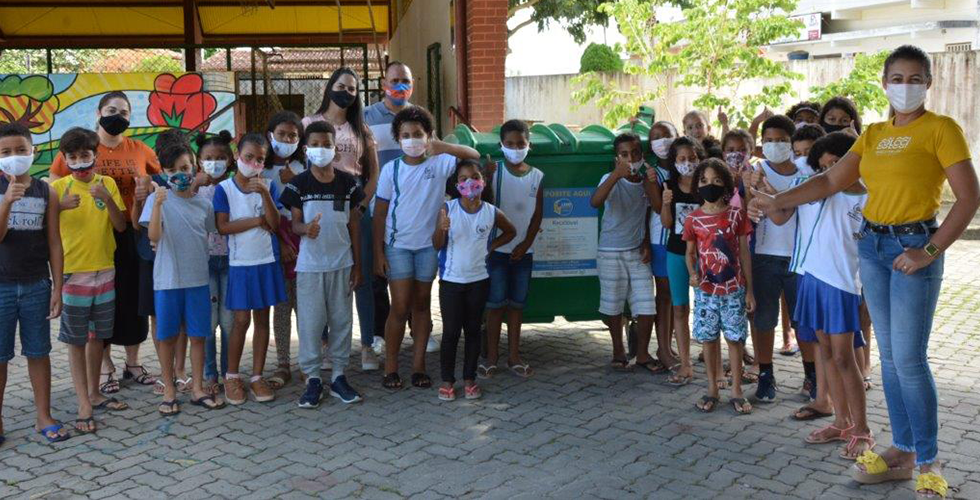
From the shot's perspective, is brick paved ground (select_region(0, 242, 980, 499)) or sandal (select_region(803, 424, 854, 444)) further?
sandal (select_region(803, 424, 854, 444))

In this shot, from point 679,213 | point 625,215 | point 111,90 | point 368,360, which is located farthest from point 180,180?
point 111,90

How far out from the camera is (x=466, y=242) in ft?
18.8

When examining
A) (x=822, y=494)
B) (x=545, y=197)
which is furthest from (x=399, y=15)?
(x=822, y=494)

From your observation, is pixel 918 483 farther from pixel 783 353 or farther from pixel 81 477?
pixel 81 477

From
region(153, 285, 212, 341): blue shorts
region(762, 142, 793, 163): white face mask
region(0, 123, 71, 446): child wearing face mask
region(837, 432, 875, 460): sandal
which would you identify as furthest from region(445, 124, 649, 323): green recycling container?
region(0, 123, 71, 446): child wearing face mask

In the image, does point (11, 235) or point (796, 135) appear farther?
point (796, 135)

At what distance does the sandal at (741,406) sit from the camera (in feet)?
17.9

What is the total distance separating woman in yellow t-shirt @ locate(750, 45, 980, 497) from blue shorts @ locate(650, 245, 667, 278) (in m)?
1.81

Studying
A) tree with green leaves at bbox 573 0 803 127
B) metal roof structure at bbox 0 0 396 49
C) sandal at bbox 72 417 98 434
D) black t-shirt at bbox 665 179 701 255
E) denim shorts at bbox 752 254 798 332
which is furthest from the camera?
metal roof structure at bbox 0 0 396 49

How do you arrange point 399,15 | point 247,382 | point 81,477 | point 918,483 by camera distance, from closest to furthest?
point 918,483
point 81,477
point 247,382
point 399,15

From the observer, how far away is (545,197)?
6.44 metres

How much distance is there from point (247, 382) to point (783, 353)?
3532 millimetres

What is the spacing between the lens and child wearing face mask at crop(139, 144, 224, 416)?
5.52 m

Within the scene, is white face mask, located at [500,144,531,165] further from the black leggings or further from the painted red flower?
the painted red flower
